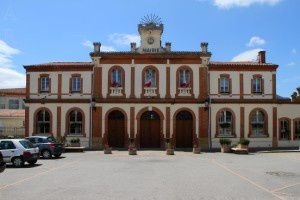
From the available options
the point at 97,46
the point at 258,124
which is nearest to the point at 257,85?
the point at 258,124

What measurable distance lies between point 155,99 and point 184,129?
350 cm

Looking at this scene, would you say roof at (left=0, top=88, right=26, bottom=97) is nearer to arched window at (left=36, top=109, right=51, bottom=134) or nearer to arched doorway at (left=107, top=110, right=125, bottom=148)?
arched window at (left=36, top=109, right=51, bottom=134)

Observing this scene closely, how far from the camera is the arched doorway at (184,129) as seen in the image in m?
38.4

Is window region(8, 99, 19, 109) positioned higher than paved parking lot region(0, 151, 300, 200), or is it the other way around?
window region(8, 99, 19, 109)

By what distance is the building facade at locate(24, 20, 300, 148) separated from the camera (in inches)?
1505

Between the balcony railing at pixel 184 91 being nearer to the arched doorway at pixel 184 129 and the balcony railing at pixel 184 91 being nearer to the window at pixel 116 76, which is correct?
the arched doorway at pixel 184 129

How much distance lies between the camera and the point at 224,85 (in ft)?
128

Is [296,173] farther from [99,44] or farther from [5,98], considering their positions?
[5,98]

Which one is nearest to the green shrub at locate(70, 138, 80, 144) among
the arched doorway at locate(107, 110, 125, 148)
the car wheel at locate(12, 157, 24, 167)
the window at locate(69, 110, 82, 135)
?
the window at locate(69, 110, 82, 135)

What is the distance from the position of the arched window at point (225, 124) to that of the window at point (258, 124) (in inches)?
71.1

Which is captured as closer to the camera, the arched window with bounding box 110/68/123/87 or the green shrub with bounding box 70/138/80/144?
the green shrub with bounding box 70/138/80/144

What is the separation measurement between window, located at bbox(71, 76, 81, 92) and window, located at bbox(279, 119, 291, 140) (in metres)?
17.5

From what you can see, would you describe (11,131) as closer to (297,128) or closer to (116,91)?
(116,91)

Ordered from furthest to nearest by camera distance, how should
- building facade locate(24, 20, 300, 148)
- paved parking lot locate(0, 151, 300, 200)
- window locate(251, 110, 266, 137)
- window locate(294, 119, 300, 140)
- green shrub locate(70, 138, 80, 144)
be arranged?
Answer: window locate(294, 119, 300, 140) → window locate(251, 110, 266, 137) → building facade locate(24, 20, 300, 148) → green shrub locate(70, 138, 80, 144) → paved parking lot locate(0, 151, 300, 200)
